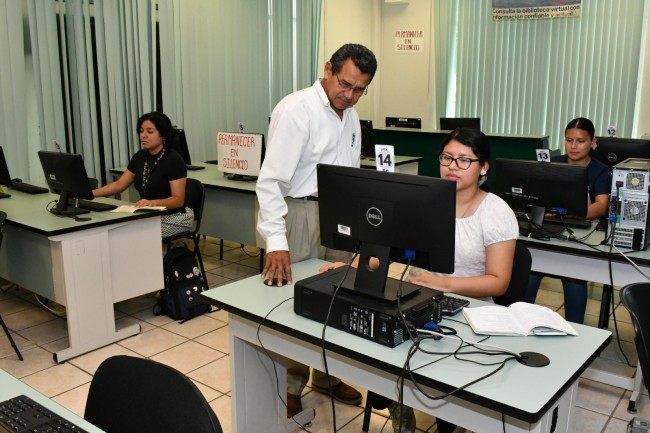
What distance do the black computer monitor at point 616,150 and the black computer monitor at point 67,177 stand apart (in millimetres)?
3226

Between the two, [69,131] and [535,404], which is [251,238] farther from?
[535,404]

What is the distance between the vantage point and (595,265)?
2729mm

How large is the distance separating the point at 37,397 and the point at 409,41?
23.6 feet

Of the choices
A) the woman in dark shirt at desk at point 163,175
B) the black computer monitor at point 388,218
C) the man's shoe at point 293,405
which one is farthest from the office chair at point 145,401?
the woman in dark shirt at desk at point 163,175

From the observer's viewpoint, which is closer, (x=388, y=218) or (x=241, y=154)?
(x=388, y=218)

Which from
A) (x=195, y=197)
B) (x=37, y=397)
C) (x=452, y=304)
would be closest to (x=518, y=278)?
(x=452, y=304)

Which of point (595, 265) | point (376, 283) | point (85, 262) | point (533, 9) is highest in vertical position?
point (533, 9)

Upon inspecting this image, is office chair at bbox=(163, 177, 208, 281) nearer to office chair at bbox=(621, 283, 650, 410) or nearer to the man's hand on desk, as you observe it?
the man's hand on desk

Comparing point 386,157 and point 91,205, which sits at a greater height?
point 386,157

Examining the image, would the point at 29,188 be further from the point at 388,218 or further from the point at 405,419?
the point at 388,218

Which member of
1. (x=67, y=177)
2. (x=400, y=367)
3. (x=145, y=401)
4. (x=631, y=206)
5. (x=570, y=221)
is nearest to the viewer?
(x=145, y=401)

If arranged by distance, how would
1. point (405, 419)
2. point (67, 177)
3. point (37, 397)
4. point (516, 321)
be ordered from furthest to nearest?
point (67, 177)
point (405, 419)
point (516, 321)
point (37, 397)

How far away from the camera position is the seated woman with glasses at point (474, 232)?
6.78 ft

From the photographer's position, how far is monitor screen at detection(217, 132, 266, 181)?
461cm
